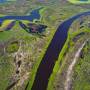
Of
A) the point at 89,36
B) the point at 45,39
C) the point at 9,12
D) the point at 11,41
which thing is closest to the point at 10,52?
the point at 11,41

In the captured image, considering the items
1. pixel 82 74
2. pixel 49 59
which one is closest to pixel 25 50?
pixel 49 59

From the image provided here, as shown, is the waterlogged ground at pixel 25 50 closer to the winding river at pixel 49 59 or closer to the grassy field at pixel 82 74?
the grassy field at pixel 82 74

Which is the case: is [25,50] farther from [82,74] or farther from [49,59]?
[82,74]

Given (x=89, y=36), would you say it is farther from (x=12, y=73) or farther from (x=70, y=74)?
(x=12, y=73)

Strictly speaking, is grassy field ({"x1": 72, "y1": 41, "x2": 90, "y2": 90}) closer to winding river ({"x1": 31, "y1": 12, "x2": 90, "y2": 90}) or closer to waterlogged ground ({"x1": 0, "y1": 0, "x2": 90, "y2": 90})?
waterlogged ground ({"x1": 0, "y1": 0, "x2": 90, "y2": 90})

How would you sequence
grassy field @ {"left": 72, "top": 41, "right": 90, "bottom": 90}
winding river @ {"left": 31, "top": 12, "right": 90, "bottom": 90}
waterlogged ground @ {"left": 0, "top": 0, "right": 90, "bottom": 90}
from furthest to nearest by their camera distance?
waterlogged ground @ {"left": 0, "top": 0, "right": 90, "bottom": 90}
winding river @ {"left": 31, "top": 12, "right": 90, "bottom": 90}
grassy field @ {"left": 72, "top": 41, "right": 90, "bottom": 90}

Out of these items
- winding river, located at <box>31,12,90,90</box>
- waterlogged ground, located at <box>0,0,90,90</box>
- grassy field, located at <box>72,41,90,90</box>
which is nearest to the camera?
grassy field, located at <box>72,41,90,90</box>

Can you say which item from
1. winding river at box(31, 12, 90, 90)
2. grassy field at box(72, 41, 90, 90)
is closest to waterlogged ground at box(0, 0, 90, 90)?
grassy field at box(72, 41, 90, 90)

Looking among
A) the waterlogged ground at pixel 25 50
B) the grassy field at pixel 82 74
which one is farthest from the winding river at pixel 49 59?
the grassy field at pixel 82 74

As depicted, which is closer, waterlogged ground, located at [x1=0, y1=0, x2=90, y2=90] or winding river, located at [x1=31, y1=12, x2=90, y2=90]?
winding river, located at [x1=31, y1=12, x2=90, y2=90]

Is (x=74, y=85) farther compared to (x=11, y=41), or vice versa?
(x=11, y=41)
